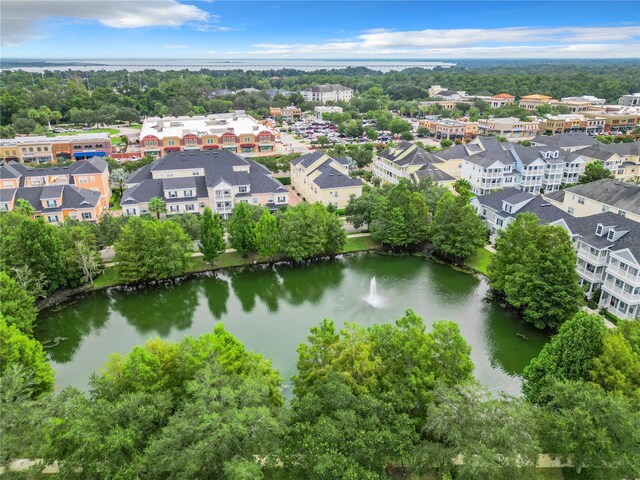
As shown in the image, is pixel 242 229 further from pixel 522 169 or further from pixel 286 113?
pixel 286 113

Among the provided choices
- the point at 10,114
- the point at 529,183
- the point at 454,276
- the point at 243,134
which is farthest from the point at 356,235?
the point at 10,114

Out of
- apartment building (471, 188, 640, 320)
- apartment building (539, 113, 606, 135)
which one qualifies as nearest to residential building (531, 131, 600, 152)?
apartment building (539, 113, 606, 135)

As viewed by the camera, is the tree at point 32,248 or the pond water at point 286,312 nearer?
the pond water at point 286,312

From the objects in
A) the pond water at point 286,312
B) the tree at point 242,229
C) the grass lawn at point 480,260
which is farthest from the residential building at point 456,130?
the tree at point 242,229

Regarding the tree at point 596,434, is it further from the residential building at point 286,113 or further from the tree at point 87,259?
the residential building at point 286,113

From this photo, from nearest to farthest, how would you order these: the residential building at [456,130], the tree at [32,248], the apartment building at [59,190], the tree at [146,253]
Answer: the tree at [32,248] < the tree at [146,253] < the apartment building at [59,190] < the residential building at [456,130]

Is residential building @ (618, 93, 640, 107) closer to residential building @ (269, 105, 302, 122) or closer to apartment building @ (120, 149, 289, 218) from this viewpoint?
residential building @ (269, 105, 302, 122)

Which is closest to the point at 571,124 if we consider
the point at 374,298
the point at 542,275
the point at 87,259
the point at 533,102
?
the point at 533,102
